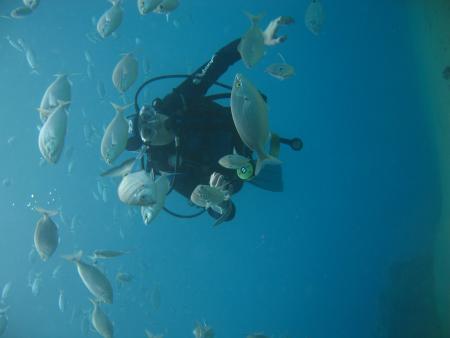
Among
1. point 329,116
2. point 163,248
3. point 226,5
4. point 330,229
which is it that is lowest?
point 163,248

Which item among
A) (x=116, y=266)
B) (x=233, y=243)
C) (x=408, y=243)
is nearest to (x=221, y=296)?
(x=233, y=243)

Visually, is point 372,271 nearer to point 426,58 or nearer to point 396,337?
point 396,337

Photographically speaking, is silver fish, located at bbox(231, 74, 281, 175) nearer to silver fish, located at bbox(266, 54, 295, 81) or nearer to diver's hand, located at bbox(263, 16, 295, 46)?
diver's hand, located at bbox(263, 16, 295, 46)

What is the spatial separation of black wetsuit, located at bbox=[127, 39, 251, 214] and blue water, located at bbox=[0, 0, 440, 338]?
8.10 meters

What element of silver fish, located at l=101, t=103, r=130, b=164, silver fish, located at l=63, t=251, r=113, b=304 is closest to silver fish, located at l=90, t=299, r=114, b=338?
silver fish, located at l=63, t=251, r=113, b=304

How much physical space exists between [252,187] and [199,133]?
17127 millimetres

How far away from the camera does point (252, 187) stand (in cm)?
2073

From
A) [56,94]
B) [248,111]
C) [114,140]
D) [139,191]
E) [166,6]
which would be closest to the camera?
[248,111]

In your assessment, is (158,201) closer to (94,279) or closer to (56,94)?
(94,279)

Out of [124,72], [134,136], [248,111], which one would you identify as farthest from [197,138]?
[248,111]

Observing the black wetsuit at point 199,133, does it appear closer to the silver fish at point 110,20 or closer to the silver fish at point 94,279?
the silver fish at point 94,279

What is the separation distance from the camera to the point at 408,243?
57.4 ft

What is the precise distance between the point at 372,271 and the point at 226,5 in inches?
887

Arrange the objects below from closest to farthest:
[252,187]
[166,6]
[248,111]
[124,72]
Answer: [248,111] → [124,72] → [166,6] → [252,187]
